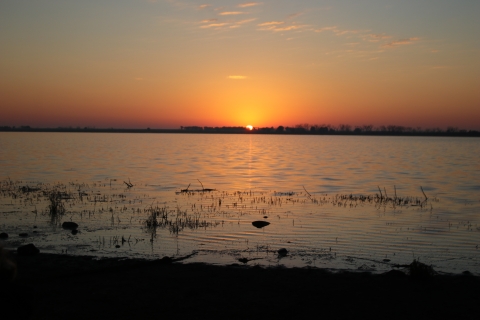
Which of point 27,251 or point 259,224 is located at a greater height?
point 27,251

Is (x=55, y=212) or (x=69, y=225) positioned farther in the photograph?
(x=55, y=212)

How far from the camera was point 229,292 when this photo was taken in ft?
31.8

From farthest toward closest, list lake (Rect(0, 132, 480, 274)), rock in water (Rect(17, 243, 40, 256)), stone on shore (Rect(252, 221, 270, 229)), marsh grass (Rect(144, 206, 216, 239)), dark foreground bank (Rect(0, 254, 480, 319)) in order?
stone on shore (Rect(252, 221, 270, 229)) → marsh grass (Rect(144, 206, 216, 239)) → lake (Rect(0, 132, 480, 274)) → rock in water (Rect(17, 243, 40, 256)) → dark foreground bank (Rect(0, 254, 480, 319))

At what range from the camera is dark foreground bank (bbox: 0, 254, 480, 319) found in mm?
8484

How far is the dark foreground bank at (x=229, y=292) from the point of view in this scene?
848 centimetres

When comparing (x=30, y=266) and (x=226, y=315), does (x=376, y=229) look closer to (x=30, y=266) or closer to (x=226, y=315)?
(x=226, y=315)

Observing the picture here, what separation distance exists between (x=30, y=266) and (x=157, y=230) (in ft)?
20.1

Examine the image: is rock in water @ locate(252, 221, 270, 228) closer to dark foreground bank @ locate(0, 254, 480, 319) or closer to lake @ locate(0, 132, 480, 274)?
lake @ locate(0, 132, 480, 274)

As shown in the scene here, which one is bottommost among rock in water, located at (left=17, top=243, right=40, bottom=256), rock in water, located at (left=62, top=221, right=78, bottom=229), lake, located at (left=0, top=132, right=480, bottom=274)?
lake, located at (left=0, top=132, right=480, bottom=274)

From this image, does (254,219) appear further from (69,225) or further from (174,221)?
(69,225)

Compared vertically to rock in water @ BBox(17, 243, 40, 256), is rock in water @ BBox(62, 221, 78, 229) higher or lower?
lower

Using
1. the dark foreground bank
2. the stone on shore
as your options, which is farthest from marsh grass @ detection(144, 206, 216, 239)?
the dark foreground bank

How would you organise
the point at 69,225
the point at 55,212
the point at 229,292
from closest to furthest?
the point at 229,292
the point at 69,225
the point at 55,212

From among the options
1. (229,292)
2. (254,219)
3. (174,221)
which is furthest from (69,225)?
(229,292)
